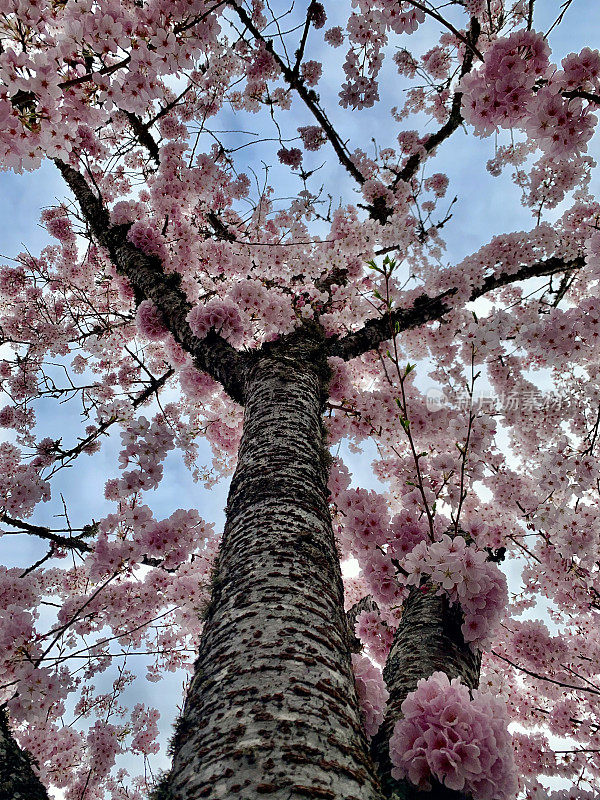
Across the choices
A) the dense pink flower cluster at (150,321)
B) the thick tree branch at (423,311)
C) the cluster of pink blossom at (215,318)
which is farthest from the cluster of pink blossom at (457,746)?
the dense pink flower cluster at (150,321)

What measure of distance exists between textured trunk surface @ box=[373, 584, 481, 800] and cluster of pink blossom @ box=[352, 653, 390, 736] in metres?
0.05

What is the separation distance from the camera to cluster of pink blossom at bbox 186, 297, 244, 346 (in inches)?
145

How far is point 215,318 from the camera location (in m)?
3.72

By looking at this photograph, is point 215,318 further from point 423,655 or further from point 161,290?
point 423,655

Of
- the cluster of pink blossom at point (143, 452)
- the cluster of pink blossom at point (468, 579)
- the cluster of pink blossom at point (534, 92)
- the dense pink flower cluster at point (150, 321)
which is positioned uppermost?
the dense pink flower cluster at point (150, 321)

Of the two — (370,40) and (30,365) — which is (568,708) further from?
(30,365)

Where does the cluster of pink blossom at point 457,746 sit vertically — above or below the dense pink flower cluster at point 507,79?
below

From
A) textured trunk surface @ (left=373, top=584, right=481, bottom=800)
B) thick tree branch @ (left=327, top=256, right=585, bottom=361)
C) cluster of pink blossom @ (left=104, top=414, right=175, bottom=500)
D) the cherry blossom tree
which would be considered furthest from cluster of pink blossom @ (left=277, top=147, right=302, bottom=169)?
textured trunk surface @ (left=373, top=584, right=481, bottom=800)

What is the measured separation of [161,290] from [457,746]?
13.5 feet

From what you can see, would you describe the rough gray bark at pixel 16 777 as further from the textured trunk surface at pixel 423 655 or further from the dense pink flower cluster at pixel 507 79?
the dense pink flower cluster at pixel 507 79

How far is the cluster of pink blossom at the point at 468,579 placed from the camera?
1.90 m

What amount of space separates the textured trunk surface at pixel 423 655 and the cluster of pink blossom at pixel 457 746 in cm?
17

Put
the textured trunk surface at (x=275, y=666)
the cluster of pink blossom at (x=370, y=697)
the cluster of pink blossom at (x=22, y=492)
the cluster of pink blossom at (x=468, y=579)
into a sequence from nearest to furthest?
the textured trunk surface at (x=275, y=666), the cluster of pink blossom at (x=370, y=697), the cluster of pink blossom at (x=468, y=579), the cluster of pink blossom at (x=22, y=492)

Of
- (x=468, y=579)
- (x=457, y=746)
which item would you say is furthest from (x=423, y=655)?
(x=457, y=746)
